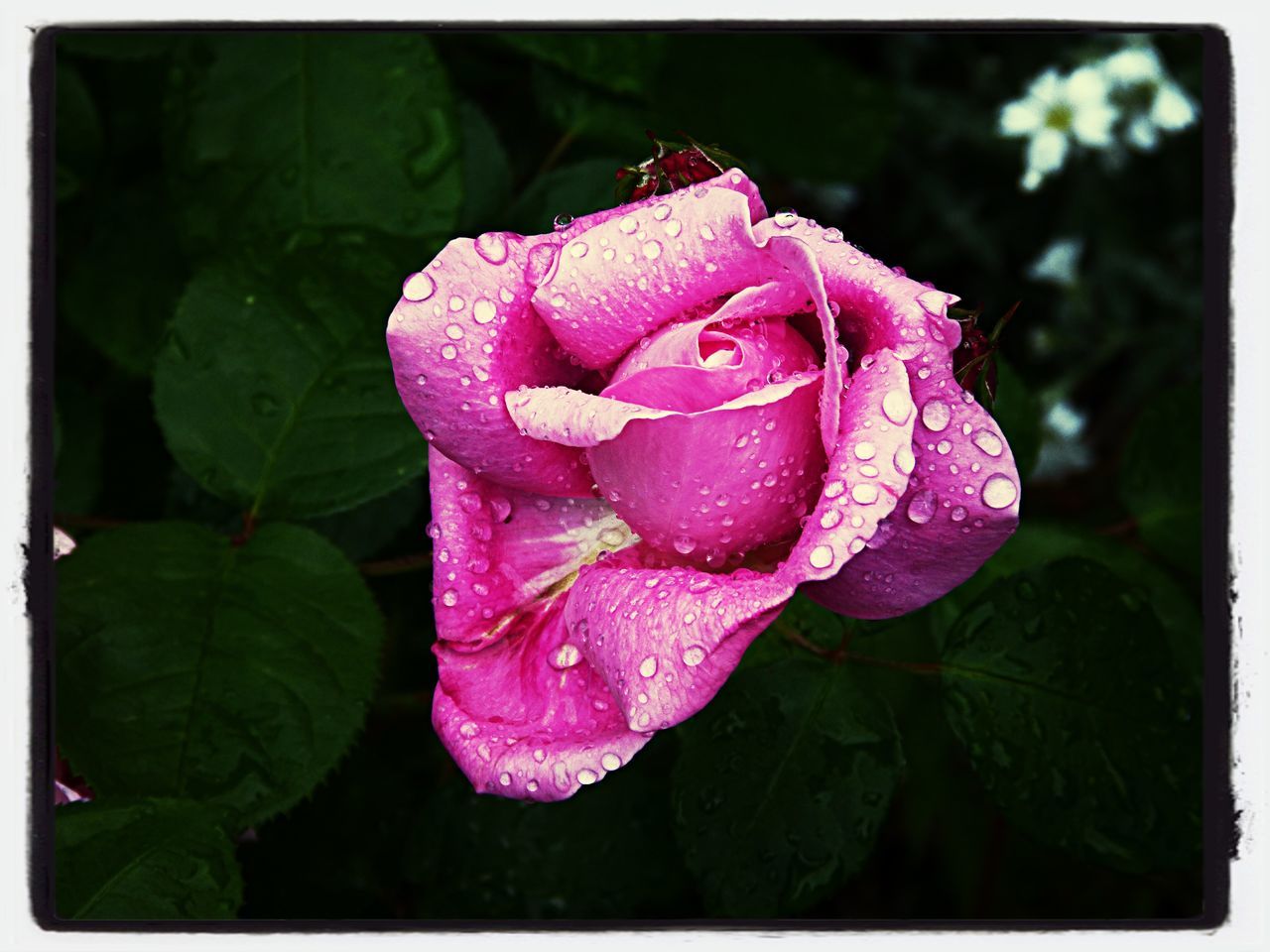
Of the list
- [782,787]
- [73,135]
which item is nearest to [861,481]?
[782,787]

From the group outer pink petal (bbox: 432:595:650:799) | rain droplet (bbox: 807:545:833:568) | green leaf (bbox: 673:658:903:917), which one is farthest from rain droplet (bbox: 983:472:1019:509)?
green leaf (bbox: 673:658:903:917)

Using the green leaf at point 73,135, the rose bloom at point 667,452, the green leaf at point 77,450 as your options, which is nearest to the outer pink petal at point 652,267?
the rose bloom at point 667,452

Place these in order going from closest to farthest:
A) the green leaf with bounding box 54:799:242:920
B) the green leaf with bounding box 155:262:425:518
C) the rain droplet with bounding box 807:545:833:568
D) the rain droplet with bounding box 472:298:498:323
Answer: the rain droplet with bounding box 807:545:833:568 < the rain droplet with bounding box 472:298:498:323 < the green leaf with bounding box 54:799:242:920 < the green leaf with bounding box 155:262:425:518

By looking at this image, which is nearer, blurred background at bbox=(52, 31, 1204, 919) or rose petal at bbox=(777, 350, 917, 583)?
rose petal at bbox=(777, 350, 917, 583)

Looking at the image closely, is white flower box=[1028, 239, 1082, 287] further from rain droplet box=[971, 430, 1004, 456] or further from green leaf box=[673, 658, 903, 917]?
rain droplet box=[971, 430, 1004, 456]

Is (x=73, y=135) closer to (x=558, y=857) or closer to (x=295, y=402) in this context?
(x=295, y=402)

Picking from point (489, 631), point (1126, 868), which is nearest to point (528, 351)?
point (489, 631)

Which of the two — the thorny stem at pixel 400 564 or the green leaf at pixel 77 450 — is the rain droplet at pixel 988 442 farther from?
the green leaf at pixel 77 450
